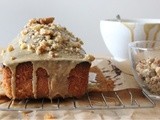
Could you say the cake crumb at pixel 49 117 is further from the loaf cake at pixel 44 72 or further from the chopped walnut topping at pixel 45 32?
the chopped walnut topping at pixel 45 32

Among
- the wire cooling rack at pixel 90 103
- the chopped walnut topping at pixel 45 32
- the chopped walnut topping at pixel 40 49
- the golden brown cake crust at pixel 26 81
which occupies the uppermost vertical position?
the chopped walnut topping at pixel 45 32

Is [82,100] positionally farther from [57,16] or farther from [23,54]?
[57,16]

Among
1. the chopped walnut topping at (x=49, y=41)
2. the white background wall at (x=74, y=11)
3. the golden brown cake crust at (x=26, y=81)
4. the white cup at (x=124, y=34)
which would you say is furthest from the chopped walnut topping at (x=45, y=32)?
the white background wall at (x=74, y=11)

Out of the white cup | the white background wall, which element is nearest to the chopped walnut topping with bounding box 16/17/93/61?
the white cup

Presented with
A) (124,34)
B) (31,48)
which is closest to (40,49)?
(31,48)

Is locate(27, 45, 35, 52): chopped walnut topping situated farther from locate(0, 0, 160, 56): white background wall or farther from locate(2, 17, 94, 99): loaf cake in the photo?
locate(0, 0, 160, 56): white background wall

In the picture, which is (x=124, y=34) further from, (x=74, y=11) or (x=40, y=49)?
(x=74, y=11)
